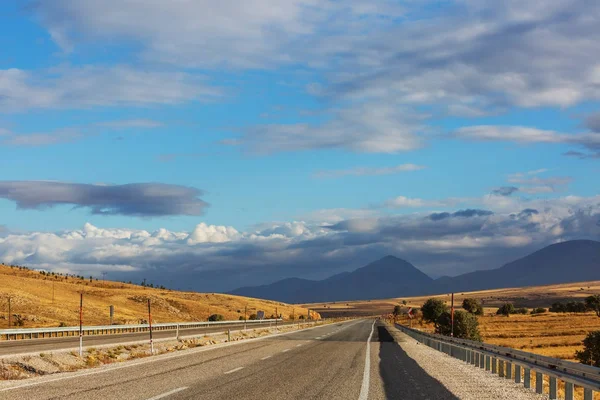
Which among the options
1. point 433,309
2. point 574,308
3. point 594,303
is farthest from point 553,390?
point 574,308

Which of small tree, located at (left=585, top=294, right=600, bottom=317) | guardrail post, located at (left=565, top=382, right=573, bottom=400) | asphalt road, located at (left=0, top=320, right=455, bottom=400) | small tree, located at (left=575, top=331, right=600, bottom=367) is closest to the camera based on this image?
guardrail post, located at (left=565, top=382, right=573, bottom=400)

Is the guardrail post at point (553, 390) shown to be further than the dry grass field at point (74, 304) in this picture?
No

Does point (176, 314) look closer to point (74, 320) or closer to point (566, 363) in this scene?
point (74, 320)

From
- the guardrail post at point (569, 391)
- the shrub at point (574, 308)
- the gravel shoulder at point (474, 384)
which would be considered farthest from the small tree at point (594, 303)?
the guardrail post at point (569, 391)

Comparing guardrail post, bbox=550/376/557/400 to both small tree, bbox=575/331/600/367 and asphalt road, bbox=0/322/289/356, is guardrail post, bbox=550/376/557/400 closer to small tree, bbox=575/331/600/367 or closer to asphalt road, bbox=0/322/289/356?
asphalt road, bbox=0/322/289/356

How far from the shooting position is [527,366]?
1869cm

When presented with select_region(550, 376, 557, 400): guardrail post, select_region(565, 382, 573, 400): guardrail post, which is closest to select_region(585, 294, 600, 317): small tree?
select_region(550, 376, 557, 400): guardrail post

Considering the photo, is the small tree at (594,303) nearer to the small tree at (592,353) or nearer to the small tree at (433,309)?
the small tree at (433,309)

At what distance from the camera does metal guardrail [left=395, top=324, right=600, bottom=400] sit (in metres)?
13.9

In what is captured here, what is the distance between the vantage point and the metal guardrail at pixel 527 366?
13938mm

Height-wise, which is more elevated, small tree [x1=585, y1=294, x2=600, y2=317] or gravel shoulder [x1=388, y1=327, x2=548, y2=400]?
gravel shoulder [x1=388, y1=327, x2=548, y2=400]

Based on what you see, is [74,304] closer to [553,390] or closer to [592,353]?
[592,353]

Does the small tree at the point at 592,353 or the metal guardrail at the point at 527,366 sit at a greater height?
the metal guardrail at the point at 527,366

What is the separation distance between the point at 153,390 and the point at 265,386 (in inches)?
113
